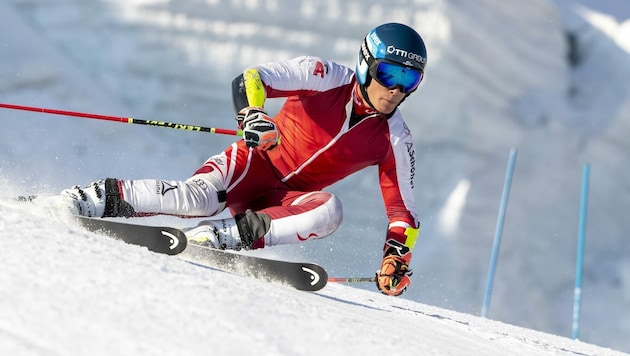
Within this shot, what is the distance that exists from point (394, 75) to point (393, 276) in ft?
2.73

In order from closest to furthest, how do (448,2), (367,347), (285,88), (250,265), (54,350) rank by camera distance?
(54,350)
(367,347)
(250,265)
(285,88)
(448,2)

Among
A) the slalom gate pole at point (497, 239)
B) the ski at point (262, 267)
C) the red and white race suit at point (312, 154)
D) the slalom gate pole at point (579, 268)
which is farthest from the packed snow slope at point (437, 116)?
the ski at point (262, 267)

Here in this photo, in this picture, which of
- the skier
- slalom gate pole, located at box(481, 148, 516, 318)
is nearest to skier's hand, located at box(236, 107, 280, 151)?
the skier

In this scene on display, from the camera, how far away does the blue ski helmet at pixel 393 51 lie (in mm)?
3555

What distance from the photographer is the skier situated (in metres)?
3.40

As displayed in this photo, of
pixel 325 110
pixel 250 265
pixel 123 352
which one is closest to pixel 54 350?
pixel 123 352

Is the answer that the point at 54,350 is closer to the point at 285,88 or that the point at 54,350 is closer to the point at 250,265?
the point at 250,265

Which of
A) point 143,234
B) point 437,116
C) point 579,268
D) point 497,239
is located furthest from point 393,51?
point 437,116

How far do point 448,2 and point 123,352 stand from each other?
254 inches

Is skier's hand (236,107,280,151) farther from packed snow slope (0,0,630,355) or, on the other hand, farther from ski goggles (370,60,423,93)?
packed snow slope (0,0,630,355)

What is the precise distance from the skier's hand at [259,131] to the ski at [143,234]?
0.47 meters

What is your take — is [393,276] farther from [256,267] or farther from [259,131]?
[259,131]

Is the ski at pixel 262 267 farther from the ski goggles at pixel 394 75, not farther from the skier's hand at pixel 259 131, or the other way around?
the ski goggles at pixel 394 75

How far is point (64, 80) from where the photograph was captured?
814 centimetres
